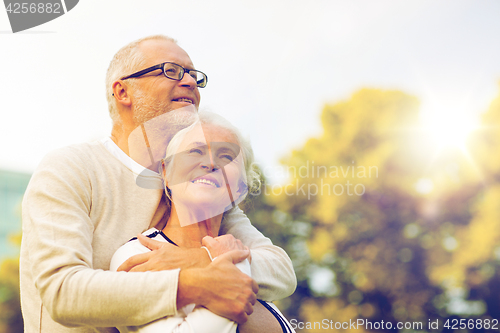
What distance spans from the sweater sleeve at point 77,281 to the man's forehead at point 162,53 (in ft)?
3.80

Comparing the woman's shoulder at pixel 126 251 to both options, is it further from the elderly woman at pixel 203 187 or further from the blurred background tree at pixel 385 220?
the blurred background tree at pixel 385 220

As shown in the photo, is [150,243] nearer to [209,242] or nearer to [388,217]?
[209,242]

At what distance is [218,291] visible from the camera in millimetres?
1431

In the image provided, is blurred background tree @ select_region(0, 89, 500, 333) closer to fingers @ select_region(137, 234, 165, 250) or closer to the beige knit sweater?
the beige knit sweater

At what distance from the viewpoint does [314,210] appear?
9453 mm

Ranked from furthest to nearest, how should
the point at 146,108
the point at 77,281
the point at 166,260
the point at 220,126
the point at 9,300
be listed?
the point at 9,300
the point at 146,108
the point at 220,126
the point at 166,260
the point at 77,281

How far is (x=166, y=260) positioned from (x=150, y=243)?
0.47 feet

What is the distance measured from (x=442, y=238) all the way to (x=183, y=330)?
843 centimetres

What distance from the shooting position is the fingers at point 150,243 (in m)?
1.63

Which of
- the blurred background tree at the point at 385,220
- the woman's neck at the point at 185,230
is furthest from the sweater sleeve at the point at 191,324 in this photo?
the blurred background tree at the point at 385,220

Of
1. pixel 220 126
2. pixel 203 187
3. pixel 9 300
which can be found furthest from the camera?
pixel 9 300

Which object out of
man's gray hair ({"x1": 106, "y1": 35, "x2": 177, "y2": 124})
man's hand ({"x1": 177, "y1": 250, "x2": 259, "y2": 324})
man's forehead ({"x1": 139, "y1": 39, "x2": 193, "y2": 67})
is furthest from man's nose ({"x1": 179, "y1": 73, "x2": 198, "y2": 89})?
man's hand ({"x1": 177, "y1": 250, "x2": 259, "y2": 324})

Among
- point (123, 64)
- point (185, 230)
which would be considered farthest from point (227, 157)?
point (123, 64)

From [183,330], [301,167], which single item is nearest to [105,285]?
[183,330]
